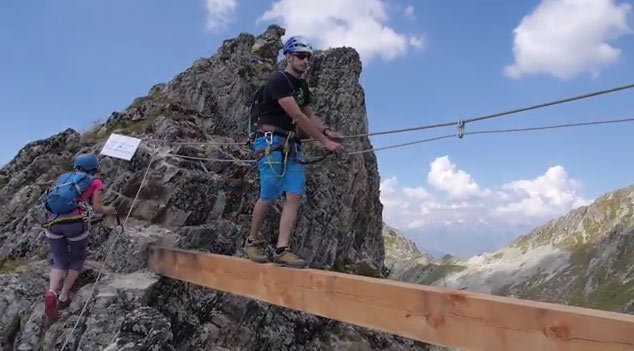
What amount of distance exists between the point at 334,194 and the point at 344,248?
289cm

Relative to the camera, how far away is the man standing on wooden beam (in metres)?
7.99

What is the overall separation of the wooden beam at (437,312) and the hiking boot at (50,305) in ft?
9.50

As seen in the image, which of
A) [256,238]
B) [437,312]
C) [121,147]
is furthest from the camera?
[121,147]

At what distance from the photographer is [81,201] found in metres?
9.64

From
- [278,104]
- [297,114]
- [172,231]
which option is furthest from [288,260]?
[172,231]

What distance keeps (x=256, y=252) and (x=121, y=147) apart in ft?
19.4

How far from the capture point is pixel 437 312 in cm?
587

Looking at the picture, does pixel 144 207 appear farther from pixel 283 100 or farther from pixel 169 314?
pixel 283 100

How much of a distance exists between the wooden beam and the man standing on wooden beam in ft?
1.44

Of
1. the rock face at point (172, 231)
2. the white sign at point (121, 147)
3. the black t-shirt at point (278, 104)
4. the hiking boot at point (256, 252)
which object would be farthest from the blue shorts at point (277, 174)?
the white sign at point (121, 147)

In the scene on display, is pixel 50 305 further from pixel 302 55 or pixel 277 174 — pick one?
pixel 302 55

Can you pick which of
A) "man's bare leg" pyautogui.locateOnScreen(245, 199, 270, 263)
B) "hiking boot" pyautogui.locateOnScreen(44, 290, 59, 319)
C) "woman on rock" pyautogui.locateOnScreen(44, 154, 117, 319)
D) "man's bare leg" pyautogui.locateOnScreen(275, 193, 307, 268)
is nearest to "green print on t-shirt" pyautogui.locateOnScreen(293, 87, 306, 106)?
"man's bare leg" pyautogui.locateOnScreen(275, 193, 307, 268)

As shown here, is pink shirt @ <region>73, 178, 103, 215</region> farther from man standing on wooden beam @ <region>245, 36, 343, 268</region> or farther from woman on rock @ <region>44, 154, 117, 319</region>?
man standing on wooden beam @ <region>245, 36, 343, 268</region>

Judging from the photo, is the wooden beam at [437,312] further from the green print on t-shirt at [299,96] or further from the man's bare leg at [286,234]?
the green print on t-shirt at [299,96]
